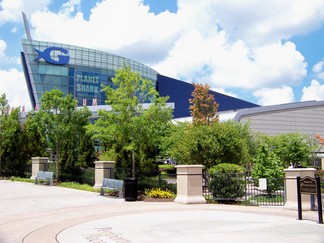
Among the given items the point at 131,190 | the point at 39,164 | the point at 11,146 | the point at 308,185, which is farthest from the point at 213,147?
the point at 11,146

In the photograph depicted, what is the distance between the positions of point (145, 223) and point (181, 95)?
8451cm

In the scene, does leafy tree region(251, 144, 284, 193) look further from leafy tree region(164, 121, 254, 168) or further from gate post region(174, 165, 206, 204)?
gate post region(174, 165, 206, 204)

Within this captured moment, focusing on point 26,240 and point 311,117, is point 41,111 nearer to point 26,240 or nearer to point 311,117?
point 26,240

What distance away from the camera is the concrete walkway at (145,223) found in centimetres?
946

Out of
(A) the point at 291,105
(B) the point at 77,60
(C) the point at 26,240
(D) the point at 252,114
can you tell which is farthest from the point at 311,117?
(C) the point at 26,240

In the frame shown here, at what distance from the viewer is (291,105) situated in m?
62.3

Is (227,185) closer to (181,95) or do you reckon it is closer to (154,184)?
(154,184)

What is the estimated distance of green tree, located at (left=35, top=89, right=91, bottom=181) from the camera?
86.2 ft

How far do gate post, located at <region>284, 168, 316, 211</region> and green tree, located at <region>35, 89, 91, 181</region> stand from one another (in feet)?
52.4

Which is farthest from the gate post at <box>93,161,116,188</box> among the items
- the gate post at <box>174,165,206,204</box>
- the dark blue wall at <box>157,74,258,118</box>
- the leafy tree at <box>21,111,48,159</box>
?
the dark blue wall at <box>157,74,258,118</box>

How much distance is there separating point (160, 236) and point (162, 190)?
9.40m

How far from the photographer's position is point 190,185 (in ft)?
54.5

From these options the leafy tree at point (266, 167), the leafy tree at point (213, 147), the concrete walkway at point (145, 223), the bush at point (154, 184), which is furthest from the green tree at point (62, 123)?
the leafy tree at point (266, 167)

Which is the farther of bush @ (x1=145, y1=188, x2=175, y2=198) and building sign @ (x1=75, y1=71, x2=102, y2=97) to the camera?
building sign @ (x1=75, y1=71, x2=102, y2=97)
